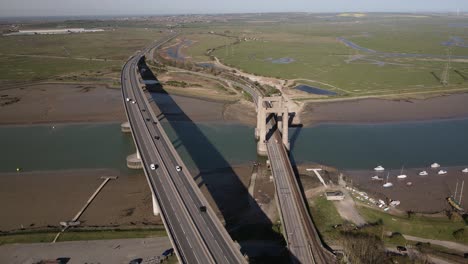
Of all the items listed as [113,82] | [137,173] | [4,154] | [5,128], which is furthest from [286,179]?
[113,82]

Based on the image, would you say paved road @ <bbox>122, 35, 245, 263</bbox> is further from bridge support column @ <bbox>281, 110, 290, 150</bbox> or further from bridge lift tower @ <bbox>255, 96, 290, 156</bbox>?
bridge support column @ <bbox>281, 110, 290, 150</bbox>

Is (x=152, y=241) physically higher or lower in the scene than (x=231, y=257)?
lower

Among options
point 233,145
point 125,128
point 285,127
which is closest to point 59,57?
point 125,128

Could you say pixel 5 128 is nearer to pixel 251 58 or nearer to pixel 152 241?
pixel 152 241

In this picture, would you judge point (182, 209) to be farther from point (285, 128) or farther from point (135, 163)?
point (285, 128)

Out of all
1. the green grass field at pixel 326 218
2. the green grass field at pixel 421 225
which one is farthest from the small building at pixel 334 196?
the green grass field at pixel 421 225

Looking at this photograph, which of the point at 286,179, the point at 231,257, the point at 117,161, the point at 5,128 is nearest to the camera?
the point at 231,257
